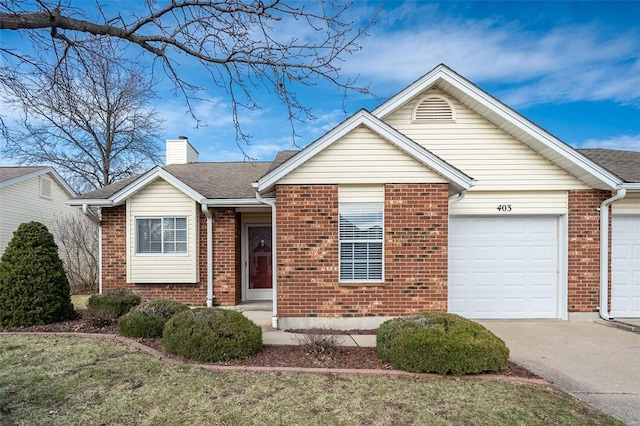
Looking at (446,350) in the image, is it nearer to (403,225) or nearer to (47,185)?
(403,225)

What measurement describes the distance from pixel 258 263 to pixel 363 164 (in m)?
5.74

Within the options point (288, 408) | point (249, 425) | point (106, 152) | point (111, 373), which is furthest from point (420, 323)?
point (106, 152)

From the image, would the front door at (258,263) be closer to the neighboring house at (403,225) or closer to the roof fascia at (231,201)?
the neighboring house at (403,225)

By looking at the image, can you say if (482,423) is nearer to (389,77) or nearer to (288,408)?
(288,408)

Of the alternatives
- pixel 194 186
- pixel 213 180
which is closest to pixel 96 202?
pixel 194 186

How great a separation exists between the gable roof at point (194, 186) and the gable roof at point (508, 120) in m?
4.30

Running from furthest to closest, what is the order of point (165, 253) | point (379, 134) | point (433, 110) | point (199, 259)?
point (199, 259), point (165, 253), point (433, 110), point (379, 134)

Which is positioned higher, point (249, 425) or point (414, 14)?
point (414, 14)

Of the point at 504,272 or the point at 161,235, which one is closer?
the point at 504,272

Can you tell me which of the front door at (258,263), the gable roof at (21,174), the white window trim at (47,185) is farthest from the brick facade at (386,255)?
the white window trim at (47,185)

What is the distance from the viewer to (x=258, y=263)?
1182cm

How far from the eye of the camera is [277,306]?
296 inches

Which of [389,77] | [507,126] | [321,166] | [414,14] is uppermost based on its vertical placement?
[414,14]

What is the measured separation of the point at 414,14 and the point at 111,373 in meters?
7.22
